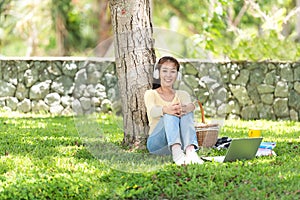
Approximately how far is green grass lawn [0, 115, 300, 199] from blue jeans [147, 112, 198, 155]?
0.15 metres

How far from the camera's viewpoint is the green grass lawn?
452cm

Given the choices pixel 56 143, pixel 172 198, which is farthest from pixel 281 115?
pixel 172 198

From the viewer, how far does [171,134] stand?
17.5 feet

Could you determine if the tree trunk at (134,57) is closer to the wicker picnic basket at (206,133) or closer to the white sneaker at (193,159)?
the wicker picnic basket at (206,133)

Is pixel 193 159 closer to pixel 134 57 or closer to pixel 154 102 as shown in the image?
pixel 154 102

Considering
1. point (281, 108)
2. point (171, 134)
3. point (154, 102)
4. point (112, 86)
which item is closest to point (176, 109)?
point (171, 134)

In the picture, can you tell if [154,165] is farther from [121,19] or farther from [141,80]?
[121,19]

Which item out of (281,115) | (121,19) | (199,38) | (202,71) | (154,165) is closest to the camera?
(154,165)

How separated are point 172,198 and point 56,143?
2.28 metres

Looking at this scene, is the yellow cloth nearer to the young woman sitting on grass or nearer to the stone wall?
the young woman sitting on grass

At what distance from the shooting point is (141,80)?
6035mm

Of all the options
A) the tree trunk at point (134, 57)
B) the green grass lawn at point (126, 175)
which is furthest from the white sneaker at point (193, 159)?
the tree trunk at point (134, 57)

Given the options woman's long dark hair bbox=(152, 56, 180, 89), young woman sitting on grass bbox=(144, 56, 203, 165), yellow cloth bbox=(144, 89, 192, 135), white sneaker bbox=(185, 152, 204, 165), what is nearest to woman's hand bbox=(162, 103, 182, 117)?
young woman sitting on grass bbox=(144, 56, 203, 165)

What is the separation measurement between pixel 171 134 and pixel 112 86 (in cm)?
358
